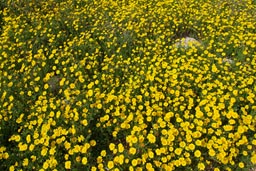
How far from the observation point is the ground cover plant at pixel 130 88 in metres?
4.86

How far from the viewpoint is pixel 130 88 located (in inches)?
237

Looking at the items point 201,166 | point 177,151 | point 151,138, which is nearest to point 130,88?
point 151,138

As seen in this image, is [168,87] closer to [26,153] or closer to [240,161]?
[240,161]

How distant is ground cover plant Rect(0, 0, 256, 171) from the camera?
16.0 feet

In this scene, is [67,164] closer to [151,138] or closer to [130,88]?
[151,138]

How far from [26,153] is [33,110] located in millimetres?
1001

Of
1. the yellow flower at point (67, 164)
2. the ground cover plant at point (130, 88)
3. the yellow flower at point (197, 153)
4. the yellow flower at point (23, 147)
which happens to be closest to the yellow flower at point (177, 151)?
the ground cover plant at point (130, 88)

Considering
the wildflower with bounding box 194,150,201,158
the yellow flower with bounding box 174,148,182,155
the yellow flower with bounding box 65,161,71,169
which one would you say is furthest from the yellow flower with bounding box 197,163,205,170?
the yellow flower with bounding box 65,161,71,169

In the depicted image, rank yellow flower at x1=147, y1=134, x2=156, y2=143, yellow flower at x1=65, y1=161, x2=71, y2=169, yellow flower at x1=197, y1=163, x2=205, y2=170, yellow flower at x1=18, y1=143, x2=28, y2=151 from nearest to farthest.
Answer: yellow flower at x1=197, y1=163, x2=205, y2=170 < yellow flower at x1=65, y1=161, x2=71, y2=169 < yellow flower at x1=147, y1=134, x2=156, y2=143 < yellow flower at x1=18, y1=143, x2=28, y2=151

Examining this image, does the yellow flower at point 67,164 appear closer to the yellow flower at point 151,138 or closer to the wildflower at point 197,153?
the yellow flower at point 151,138

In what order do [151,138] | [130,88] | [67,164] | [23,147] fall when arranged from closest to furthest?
[67,164] < [151,138] < [23,147] < [130,88]

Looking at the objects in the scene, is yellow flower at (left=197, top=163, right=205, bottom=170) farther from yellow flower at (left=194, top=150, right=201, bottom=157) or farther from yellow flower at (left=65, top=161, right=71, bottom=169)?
yellow flower at (left=65, top=161, right=71, bottom=169)

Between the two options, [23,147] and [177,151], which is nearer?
[177,151]


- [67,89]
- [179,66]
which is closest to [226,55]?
[179,66]
